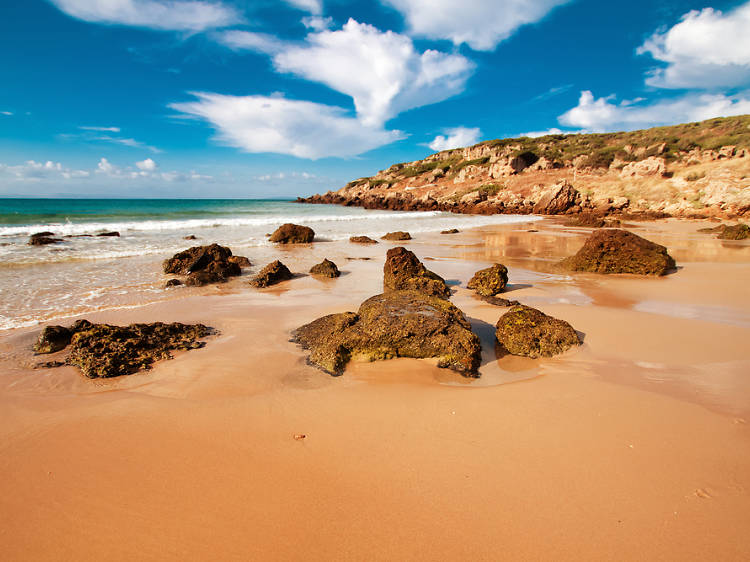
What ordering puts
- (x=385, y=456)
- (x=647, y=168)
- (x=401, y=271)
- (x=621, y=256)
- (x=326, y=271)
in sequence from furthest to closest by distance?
(x=647, y=168), (x=326, y=271), (x=621, y=256), (x=401, y=271), (x=385, y=456)

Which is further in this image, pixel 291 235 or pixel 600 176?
pixel 600 176

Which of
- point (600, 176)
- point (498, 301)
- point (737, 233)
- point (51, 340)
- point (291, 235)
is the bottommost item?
point (498, 301)

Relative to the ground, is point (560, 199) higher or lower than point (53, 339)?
higher

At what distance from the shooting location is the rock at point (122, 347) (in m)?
3.62

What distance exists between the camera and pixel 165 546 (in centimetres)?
176

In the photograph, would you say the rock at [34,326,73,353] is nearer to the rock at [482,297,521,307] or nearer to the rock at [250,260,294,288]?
the rock at [250,260,294,288]

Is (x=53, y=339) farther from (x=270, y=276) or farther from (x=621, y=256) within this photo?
(x=621, y=256)

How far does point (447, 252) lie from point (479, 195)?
34840mm

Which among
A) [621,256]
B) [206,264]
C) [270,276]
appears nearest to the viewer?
[270,276]

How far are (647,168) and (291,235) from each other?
37.2m

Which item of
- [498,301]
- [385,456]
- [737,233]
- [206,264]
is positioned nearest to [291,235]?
[206,264]

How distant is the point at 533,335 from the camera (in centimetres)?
405

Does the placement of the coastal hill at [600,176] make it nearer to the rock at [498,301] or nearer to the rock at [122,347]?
the rock at [498,301]

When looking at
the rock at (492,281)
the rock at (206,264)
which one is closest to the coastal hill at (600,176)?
the rock at (492,281)
